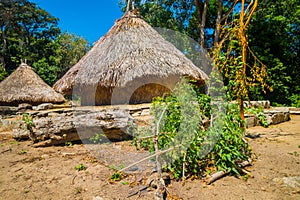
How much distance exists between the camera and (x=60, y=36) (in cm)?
2253

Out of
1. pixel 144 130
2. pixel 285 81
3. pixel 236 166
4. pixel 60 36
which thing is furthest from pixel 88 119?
pixel 60 36

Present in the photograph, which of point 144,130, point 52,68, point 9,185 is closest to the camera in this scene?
point 9,185

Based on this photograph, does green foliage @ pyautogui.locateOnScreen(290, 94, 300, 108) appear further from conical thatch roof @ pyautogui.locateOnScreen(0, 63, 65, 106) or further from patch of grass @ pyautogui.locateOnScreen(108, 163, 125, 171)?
conical thatch roof @ pyautogui.locateOnScreen(0, 63, 65, 106)

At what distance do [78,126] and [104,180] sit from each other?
1817 millimetres

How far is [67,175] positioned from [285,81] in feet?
31.5

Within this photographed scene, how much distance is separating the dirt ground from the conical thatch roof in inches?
287

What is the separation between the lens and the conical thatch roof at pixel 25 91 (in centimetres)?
959

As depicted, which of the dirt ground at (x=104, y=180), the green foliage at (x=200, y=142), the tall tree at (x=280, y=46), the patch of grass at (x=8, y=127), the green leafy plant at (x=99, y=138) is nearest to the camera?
the dirt ground at (x=104, y=180)

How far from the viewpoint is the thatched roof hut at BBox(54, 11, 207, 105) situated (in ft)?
18.0

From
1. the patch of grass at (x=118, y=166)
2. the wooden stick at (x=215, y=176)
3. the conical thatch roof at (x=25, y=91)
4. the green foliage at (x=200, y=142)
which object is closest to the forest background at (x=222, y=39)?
the green foliage at (x=200, y=142)

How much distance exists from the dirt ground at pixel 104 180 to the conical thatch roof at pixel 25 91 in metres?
7.28

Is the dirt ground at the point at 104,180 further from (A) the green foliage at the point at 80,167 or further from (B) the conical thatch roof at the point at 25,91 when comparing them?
(B) the conical thatch roof at the point at 25,91

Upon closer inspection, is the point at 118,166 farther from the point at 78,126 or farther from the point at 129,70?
the point at 129,70

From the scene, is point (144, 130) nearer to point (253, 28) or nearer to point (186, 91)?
point (186, 91)
